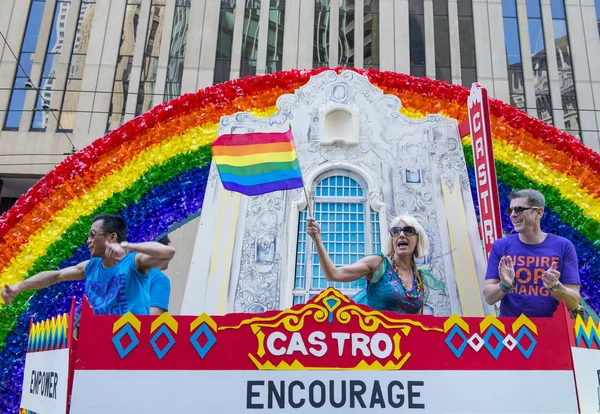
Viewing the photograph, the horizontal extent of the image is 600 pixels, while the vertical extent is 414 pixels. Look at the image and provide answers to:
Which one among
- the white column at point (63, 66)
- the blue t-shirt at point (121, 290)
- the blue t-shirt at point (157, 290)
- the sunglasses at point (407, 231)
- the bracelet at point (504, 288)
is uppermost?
the white column at point (63, 66)

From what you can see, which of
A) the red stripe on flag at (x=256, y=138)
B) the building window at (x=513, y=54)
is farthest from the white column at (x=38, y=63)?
the building window at (x=513, y=54)

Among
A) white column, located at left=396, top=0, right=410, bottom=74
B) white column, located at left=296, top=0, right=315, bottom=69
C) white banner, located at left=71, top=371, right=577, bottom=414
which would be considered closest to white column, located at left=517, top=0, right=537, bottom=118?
white column, located at left=396, top=0, right=410, bottom=74

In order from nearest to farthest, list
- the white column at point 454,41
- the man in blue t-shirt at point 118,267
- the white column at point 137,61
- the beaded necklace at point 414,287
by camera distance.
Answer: the man in blue t-shirt at point 118,267
the beaded necklace at point 414,287
the white column at point 137,61
the white column at point 454,41

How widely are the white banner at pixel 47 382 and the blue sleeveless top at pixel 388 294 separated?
232 cm

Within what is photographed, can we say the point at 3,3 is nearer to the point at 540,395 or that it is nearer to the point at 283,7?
the point at 283,7

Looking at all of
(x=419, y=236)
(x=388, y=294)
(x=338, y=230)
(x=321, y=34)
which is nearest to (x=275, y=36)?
(x=321, y=34)

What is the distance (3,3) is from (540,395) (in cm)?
2186

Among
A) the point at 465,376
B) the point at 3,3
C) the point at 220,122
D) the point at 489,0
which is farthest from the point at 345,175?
the point at 3,3

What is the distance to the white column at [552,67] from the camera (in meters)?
18.9

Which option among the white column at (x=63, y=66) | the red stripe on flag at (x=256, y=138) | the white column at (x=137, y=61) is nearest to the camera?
the red stripe on flag at (x=256, y=138)

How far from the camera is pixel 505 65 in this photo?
19.3 m

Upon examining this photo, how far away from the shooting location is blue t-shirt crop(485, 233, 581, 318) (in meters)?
4.52

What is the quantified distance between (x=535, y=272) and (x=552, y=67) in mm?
17426

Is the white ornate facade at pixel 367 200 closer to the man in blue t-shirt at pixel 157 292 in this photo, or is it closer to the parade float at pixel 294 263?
the parade float at pixel 294 263
